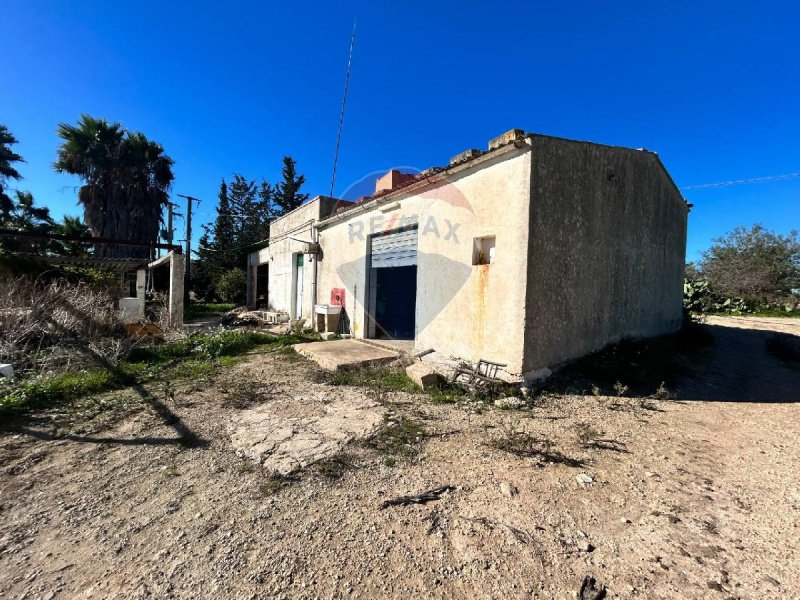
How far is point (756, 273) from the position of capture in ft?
74.8

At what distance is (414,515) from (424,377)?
3140 mm

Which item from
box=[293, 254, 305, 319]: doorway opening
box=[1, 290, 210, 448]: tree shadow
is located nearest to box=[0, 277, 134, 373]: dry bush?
box=[1, 290, 210, 448]: tree shadow

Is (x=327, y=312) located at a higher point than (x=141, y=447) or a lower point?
higher

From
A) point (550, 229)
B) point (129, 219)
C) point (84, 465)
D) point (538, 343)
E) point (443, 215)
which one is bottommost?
point (84, 465)

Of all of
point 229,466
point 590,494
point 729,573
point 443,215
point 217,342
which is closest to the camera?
point 729,573

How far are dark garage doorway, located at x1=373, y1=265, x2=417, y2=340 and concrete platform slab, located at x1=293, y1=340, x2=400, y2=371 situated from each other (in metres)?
1.37

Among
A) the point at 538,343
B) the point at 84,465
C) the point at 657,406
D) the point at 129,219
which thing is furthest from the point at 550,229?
the point at 129,219

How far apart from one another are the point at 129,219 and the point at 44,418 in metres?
18.3

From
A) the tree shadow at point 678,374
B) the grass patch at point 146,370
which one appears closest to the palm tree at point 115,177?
the grass patch at point 146,370

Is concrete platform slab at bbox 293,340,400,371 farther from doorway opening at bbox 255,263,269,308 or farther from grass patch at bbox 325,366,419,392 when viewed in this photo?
doorway opening at bbox 255,263,269,308

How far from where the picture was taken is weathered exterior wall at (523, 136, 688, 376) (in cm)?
535

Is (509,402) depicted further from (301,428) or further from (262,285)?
(262,285)

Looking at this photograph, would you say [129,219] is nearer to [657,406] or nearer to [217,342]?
[217,342]

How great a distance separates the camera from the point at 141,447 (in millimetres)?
3525
